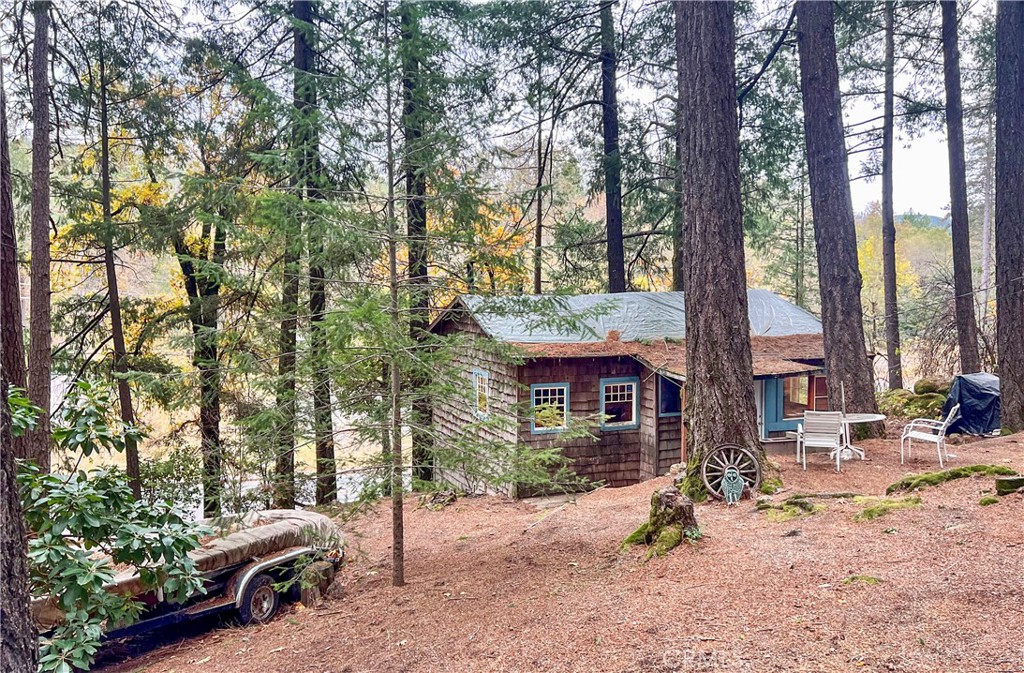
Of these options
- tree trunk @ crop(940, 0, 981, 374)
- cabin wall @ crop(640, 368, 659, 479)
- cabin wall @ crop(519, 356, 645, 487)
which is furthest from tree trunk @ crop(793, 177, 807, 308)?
cabin wall @ crop(519, 356, 645, 487)

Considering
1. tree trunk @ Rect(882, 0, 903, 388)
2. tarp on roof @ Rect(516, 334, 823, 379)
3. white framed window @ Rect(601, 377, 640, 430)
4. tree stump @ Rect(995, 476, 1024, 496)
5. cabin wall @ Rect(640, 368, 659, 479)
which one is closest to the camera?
tree stump @ Rect(995, 476, 1024, 496)

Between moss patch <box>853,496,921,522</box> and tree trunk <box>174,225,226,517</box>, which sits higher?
tree trunk <box>174,225,226,517</box>

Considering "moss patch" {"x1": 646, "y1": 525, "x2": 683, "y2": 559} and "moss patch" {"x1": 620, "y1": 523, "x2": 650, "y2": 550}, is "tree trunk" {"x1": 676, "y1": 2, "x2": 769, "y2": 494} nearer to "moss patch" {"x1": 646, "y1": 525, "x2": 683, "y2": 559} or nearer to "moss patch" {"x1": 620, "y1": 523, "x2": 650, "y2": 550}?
"moss patch" {"x1": 620, "y1": 523, "x2": 650, "y2": 550}

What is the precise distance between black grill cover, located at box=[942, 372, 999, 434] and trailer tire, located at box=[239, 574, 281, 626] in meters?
12.9

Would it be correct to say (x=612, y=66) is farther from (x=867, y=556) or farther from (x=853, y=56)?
(x=867, y=556)

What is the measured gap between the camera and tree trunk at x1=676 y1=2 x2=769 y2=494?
25.0 feet

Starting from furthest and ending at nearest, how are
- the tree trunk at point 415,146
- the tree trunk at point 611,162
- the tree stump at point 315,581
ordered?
the tree trunk at point 611,162 < the tree trunk at point 415,146 < the tree stump at point 315,581

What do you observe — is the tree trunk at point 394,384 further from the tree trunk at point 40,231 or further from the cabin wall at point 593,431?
the cabin wall at point 593,431

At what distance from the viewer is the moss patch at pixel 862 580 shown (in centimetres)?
443

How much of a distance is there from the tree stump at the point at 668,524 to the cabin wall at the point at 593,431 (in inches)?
251

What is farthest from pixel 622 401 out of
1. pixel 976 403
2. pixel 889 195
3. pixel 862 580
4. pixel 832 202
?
pixel 889 195

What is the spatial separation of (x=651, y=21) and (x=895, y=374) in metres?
13.7

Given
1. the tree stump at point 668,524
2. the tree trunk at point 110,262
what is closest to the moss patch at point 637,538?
the tree stump at point 668,524

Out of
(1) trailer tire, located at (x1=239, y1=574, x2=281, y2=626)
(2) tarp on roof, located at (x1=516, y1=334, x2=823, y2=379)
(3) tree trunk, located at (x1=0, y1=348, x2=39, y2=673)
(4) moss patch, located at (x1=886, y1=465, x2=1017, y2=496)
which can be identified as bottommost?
(1) trailer tire, located at (x1=239, y1=574, x2=281, y2=626)
